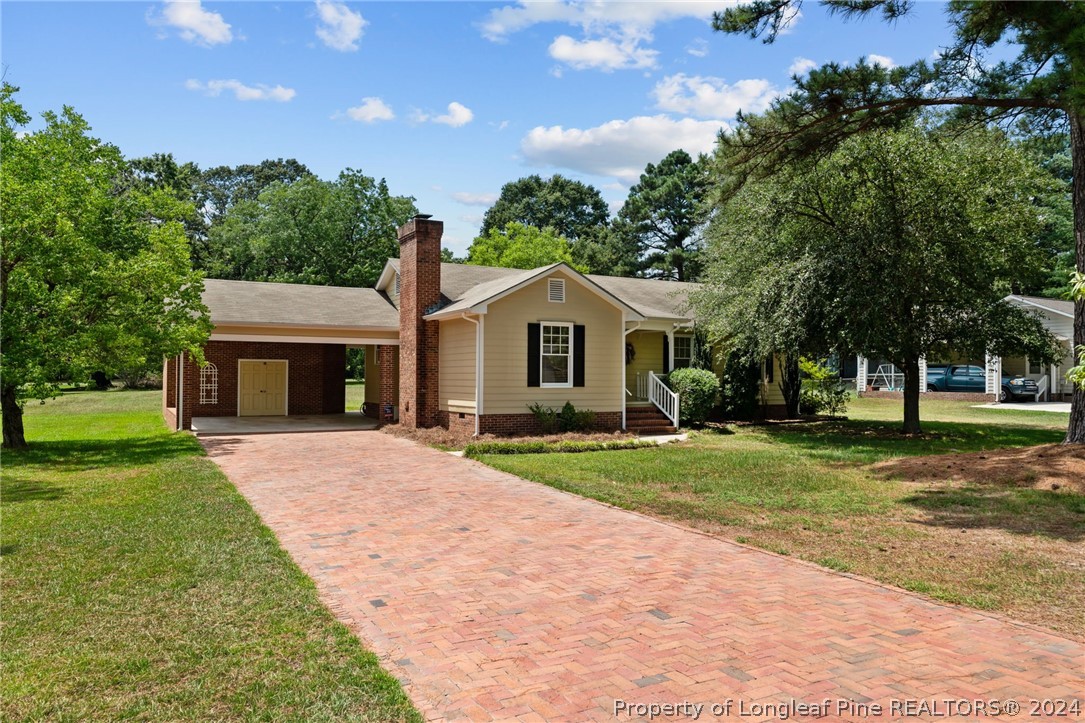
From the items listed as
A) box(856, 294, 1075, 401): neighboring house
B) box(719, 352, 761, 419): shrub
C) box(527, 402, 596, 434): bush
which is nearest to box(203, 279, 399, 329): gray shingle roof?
box(527, 402, 596, 434): bush


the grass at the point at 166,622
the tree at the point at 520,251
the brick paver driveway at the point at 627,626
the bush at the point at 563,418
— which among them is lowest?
the brick paver driveway at the point at 627,626

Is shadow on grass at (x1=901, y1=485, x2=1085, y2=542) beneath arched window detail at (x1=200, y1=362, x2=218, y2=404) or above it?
beneath

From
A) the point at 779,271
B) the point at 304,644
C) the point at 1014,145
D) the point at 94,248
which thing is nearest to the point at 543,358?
the point at 779,271

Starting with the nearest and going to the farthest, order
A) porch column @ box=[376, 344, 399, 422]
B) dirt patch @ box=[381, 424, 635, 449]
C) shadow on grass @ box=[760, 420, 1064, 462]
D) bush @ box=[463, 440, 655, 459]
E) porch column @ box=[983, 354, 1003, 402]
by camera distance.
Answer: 1. bush @ box=[463, 440, 655, 459]
2. shadow on grass @ box=[760, 420, 1064, 462]
3. dirt patch @ box=[381, 424, 635, 449]
4. porch column @ box=[376, 344, 399, 422]
5. porch column @ box=[983, 354, 1003, 402]

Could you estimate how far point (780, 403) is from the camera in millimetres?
22906

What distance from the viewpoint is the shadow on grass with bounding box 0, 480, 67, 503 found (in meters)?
9.35

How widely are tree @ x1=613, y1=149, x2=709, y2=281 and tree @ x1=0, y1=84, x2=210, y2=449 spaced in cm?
3964

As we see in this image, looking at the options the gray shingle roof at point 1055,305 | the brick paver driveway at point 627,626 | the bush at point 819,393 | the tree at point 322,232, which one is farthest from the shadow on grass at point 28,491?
the gray shingle roof at point 1055,305

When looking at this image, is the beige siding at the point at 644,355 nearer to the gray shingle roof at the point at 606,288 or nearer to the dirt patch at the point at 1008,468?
the gray shingle roof at the point at 606,288

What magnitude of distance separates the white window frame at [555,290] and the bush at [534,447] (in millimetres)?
3796

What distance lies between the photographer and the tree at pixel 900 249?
15977mm

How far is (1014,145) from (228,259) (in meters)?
42.0

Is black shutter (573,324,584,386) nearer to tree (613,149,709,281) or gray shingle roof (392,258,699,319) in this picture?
gray shingle roof (392,258,699,319)

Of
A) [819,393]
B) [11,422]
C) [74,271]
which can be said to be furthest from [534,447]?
[819,393]
